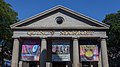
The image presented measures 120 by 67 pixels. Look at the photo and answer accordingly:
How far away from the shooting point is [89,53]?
2550cm

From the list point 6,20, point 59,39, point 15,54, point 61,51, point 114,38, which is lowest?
point 15,54

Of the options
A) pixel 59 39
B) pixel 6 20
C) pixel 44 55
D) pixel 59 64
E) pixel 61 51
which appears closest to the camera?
pixel 44 55

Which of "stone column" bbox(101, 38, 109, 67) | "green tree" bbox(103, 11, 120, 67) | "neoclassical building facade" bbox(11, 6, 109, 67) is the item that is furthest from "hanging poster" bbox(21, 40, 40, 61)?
"green tree" bbox(103, 11, 120, 67)

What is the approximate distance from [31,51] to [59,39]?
170 inches

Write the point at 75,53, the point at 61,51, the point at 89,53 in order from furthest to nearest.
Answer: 1. the point at 61,51
2. the point at 89,53
3. the point at 75,53

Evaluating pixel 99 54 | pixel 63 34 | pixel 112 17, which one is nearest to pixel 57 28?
pixel 63 34

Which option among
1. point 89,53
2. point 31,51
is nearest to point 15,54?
point 31,51

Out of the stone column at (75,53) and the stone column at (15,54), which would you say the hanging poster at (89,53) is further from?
the stone column at (15,54)

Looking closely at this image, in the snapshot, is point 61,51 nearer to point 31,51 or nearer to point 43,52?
point 43,52

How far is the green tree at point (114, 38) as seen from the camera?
121 ft

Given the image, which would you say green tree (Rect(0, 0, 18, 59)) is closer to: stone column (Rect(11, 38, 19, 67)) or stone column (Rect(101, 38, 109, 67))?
stone column (Rect(11, 38, 19, 67))

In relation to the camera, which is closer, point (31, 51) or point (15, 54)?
point (15, 54)

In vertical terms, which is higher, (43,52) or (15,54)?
(43,52)

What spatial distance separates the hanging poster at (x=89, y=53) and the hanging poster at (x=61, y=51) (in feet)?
6.46
